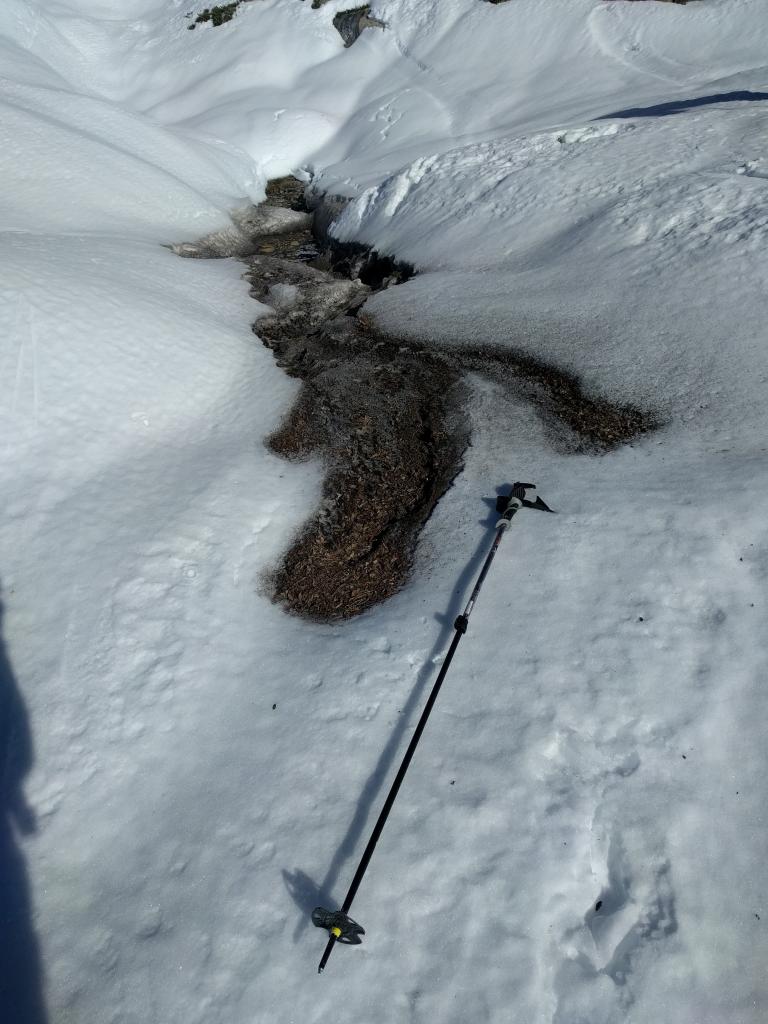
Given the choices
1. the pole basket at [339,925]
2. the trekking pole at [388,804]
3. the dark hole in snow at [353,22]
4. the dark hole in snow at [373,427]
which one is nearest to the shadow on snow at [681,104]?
the dark hole in snow at [373,427]

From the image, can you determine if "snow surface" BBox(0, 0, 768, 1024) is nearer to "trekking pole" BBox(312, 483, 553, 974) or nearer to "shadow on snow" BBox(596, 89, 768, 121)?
"trekking pole" BBox(312, 483, 553, 974)

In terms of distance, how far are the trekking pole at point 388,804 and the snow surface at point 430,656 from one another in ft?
0.61

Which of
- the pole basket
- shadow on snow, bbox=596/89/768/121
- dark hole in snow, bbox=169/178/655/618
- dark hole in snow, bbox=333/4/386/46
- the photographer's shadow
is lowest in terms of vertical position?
the photographer's shadow

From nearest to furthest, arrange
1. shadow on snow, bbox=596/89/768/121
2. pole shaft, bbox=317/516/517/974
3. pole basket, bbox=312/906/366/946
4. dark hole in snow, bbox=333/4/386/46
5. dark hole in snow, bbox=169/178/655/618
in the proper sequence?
pole basket, bbox=312/906/366/946 < pole shaft, bbox=317/516/517/974 < dark hole in snow, bbox=169/178/655/618 < shadow on snow, bbox=596/89/768/121 < dark hole in snow, bbox=333/4/386/46

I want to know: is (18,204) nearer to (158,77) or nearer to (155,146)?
(155,146)

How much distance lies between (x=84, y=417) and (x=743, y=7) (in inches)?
879

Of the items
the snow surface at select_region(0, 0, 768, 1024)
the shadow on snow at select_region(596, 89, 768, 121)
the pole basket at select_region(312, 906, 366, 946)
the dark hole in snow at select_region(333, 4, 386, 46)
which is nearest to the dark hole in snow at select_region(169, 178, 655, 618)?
the snow surface at select_region(0, 0, 768, 1024)

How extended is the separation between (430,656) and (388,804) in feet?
4.69

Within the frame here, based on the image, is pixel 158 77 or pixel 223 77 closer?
pixel 223 77

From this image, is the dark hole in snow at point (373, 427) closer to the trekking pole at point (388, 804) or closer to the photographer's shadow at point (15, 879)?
the trekking pole at point (388, 804)

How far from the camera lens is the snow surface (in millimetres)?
3869

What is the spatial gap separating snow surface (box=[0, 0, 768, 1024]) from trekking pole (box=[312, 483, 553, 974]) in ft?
0.61

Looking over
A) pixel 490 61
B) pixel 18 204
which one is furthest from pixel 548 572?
pixel 490 61

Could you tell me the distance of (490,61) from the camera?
2314 cm
